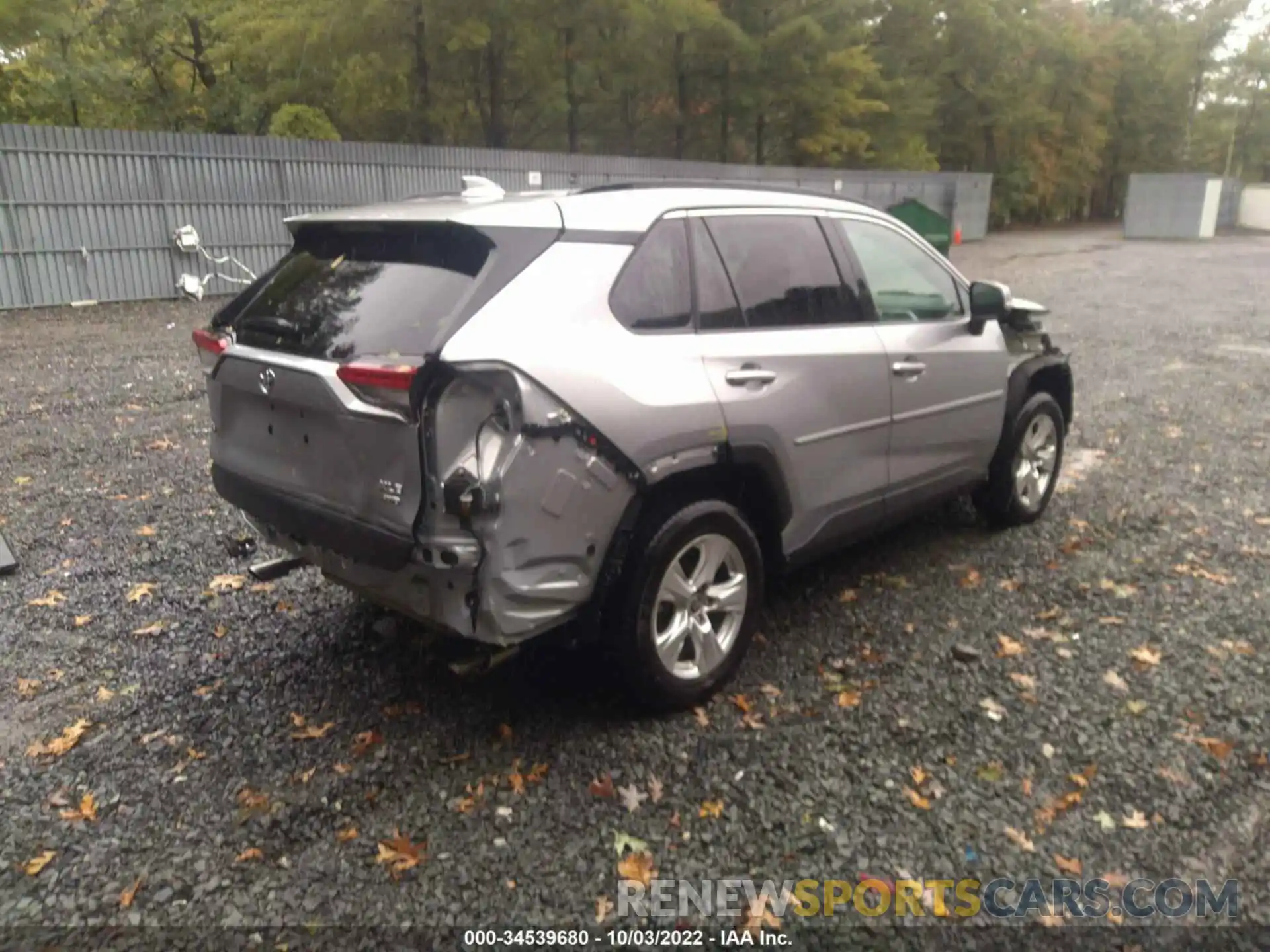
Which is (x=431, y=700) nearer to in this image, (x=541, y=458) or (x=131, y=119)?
(x=541, y=458)

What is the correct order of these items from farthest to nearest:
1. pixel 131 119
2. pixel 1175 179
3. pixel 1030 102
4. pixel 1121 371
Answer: pixel 1030 102, pixel 1175 179, pixel 131 119, pixel 1121 371

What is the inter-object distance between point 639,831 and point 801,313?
2.08 meters

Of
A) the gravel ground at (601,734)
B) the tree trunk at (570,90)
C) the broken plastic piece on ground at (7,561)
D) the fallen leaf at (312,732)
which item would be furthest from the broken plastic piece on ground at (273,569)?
the tree trunk at (570,90)

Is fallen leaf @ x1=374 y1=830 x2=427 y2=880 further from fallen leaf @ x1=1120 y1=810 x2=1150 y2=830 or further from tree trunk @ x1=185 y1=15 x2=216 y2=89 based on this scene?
tree trunk @ x1=185 y1=15 x2=216 y2=89

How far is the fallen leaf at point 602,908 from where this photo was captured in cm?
257

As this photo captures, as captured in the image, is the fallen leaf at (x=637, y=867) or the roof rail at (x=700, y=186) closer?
the fallen leaf at (x=637, y=867)

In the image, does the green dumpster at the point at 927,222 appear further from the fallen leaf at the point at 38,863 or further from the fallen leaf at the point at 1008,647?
the fallen leaf at the point at 38,863

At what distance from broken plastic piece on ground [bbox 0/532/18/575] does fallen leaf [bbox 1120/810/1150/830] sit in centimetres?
495

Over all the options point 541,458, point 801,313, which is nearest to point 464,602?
point 541,458

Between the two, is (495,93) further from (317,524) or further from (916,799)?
(916,799)

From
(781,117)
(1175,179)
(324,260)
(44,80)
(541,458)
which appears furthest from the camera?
(1175,179)

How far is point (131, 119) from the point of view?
2725 cm

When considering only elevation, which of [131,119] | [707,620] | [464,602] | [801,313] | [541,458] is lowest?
[707,620]

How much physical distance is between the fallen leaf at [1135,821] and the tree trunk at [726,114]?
3047 centimetres
